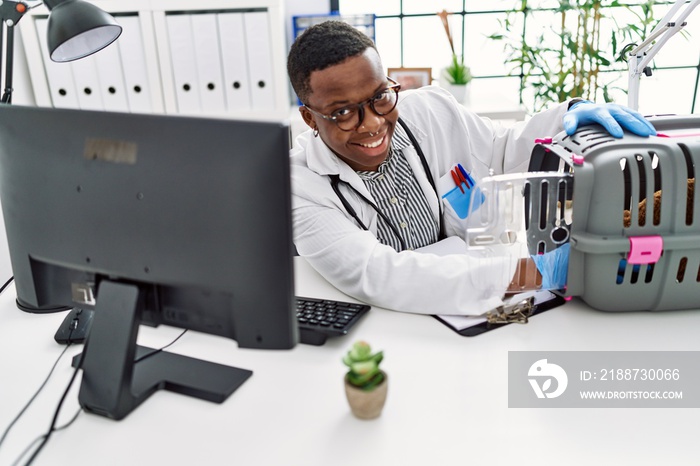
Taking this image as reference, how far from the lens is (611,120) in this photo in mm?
1143

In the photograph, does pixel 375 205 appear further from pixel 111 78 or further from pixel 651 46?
pixel 111 78

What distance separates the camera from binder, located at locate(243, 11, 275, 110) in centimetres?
213

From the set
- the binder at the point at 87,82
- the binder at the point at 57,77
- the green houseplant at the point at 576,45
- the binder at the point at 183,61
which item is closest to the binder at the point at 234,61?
the binder at the point at 183,61

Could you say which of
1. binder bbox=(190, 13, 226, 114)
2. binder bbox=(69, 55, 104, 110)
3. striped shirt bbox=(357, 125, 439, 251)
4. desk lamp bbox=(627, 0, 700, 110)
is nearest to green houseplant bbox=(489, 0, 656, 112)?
desk lamp bbox=(627, 0, 700, 110)

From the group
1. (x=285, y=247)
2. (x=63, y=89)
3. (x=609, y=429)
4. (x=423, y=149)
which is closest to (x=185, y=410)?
(x=285, y=247)

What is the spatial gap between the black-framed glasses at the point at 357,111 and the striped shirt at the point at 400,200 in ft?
0.62

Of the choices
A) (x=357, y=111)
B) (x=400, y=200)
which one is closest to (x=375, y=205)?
(x=400, y=200)

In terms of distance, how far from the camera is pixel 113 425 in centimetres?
87

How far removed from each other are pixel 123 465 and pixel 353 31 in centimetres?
101

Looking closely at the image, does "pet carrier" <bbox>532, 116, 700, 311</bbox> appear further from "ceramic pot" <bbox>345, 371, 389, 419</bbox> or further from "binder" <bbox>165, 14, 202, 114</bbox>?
"binder" <bbox>165, 14, 202, 114</bbox>

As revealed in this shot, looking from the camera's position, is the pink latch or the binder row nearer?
the pink latch

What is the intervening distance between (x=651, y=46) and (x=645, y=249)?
2.65 ft

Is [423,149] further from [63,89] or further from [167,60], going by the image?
[63,89]

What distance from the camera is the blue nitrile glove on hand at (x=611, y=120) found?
A: 3.66ft
